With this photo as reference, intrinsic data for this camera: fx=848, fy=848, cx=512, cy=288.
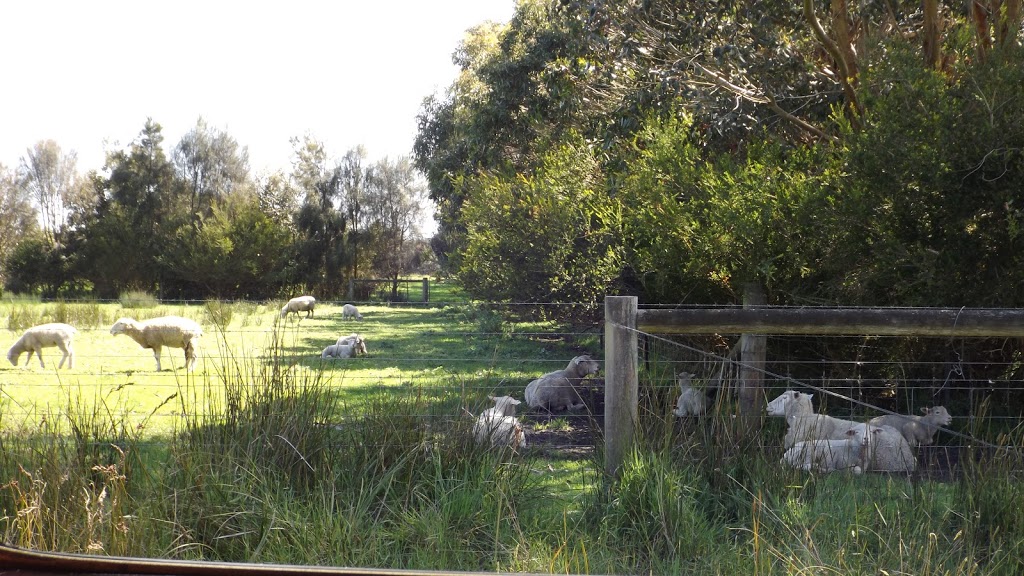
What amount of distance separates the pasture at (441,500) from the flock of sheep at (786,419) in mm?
159

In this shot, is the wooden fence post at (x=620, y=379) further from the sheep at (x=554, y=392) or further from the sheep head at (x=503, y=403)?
the sheep at (x=554, y=392)

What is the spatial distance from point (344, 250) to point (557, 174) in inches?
1146

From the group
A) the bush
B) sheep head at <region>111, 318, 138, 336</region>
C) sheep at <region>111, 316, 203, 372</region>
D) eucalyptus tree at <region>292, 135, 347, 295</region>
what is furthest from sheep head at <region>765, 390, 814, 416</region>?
eucalyptus tree at <region>292, 135, 347, 295</region>

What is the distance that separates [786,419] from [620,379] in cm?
200

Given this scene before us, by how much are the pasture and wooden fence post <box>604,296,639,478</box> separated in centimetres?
12

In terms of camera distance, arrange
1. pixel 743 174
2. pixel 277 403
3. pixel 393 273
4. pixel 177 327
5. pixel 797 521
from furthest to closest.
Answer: pixel 393 273 < pixel 177 327 < pixel 743 174 < pixel 277 403 < pixel 797 521

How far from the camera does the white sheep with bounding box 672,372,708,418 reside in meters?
4.89

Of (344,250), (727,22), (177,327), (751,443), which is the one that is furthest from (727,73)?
(344,250)

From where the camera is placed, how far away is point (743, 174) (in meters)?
7.43

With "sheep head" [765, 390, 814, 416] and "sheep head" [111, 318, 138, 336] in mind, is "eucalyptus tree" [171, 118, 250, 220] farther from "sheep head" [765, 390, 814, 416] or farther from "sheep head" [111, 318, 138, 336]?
"sheep head" [765, 390, 814, 416]

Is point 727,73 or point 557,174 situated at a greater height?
point 727,73

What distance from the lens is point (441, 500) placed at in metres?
3.83

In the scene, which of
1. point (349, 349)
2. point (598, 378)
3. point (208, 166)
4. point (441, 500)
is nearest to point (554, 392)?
point (598, 378)

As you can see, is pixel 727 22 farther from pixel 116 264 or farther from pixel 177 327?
pixel 116 264
